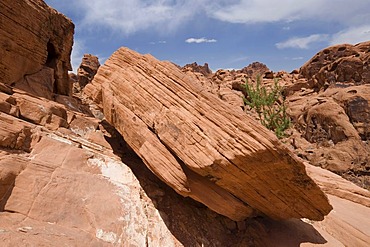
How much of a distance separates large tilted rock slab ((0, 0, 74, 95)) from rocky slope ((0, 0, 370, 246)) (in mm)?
3671

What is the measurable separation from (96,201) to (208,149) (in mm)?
2451

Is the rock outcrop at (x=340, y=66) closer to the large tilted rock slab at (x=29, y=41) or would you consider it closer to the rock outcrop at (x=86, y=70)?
the rock outcrop at (x=86, y=70)

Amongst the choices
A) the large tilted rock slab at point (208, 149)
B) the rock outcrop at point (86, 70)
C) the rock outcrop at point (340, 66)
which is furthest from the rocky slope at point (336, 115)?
the rock outcrop at point (86, 70)

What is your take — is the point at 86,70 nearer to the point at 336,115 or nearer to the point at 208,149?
the point at 336,115

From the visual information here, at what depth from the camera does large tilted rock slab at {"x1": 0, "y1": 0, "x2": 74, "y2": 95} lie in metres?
9.99

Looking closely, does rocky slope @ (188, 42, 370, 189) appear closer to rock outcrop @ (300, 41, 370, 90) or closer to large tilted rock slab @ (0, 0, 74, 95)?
rock outcrop @ (300, 41, 370, 90)

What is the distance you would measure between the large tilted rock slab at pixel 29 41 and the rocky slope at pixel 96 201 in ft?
12.0

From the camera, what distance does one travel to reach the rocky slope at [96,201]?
172 inches

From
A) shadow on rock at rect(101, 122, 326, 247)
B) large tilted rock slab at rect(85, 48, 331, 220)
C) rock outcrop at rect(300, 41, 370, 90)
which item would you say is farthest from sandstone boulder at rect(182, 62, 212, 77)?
shadow on rock at rect(101, 122, 326, 247)

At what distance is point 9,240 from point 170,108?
372cm

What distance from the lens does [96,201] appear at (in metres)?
5.12

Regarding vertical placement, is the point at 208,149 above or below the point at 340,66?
below

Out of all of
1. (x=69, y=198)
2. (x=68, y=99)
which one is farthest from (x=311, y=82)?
(x=69, y=198)

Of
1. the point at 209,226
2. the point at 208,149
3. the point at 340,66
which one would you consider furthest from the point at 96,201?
the point at 340,66
